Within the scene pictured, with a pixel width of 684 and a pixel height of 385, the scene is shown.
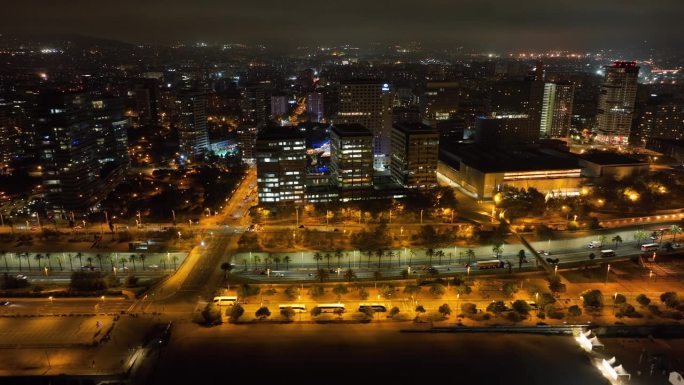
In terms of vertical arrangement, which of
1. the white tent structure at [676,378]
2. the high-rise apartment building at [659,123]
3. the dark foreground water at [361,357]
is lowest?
the dark foreground water at [361,357]

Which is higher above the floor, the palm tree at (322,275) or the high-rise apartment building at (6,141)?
the high-rise apartment building at (6,141)

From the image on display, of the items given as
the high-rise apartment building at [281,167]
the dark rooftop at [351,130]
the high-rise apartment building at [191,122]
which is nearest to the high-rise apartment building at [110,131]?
the high-rise apartment building at [191,122]

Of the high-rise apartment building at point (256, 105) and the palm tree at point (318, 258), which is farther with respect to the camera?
the high-rise apartment building at point (256, 105)

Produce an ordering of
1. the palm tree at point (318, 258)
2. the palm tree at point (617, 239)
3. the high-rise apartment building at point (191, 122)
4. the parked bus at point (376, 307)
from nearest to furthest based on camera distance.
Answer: the parked bus at point (376, 307), the palm tree at point (318, 258), the palm tree at point (617, 239), the high-rise apartment building at point (191, 122)

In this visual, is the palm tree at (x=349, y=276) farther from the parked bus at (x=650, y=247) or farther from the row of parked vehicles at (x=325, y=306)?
the parked bus at (x=650, y=247)

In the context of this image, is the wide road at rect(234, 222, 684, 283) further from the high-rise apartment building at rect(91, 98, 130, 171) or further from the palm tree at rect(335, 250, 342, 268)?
the high-rise apartment building at rect(91, 98, 130, 171)

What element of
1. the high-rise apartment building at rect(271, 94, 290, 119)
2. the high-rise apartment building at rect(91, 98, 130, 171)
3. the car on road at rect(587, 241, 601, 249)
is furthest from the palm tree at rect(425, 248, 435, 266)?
the high-rise apartment building at rect(271, 94, 290, 119)
